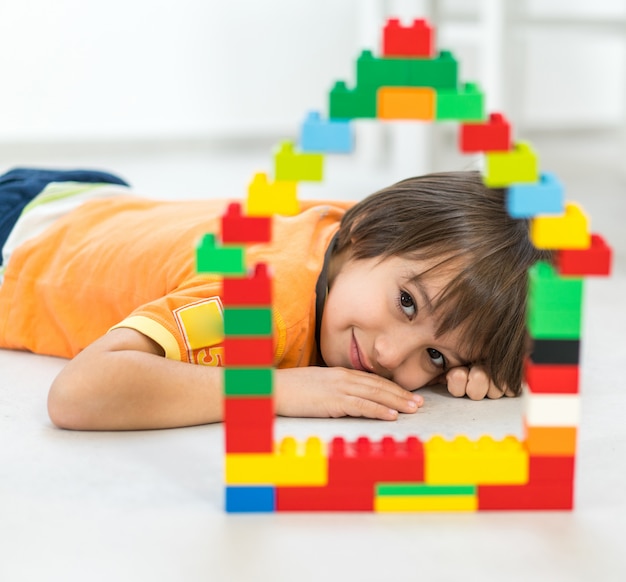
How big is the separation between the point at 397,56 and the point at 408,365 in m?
0.36

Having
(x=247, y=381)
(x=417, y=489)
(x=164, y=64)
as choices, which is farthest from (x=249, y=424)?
(x=164, y=64)

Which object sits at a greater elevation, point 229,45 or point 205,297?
point 229,45

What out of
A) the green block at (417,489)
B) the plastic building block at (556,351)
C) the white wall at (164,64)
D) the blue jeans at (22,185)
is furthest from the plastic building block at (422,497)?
the white wall at (164,64)

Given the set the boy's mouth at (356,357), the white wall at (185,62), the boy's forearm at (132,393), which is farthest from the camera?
the white wall at (185,62)

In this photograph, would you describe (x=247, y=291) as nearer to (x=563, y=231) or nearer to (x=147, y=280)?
(x=563, y=231)

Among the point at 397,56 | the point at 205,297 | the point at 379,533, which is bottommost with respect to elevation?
the point at 379,533

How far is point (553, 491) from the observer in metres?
0.73

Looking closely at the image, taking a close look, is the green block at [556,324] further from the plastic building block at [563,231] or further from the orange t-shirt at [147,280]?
the orange t-shirt at [147,280]

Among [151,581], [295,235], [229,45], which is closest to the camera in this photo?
[151,581]

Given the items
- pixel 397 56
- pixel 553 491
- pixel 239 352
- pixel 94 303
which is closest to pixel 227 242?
pixel 239 352

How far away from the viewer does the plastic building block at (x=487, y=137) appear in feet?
2.18

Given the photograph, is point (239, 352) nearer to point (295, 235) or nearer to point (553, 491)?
point (553, 491)

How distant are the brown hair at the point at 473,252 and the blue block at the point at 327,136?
27 centimetres

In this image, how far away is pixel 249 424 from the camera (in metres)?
0.70
